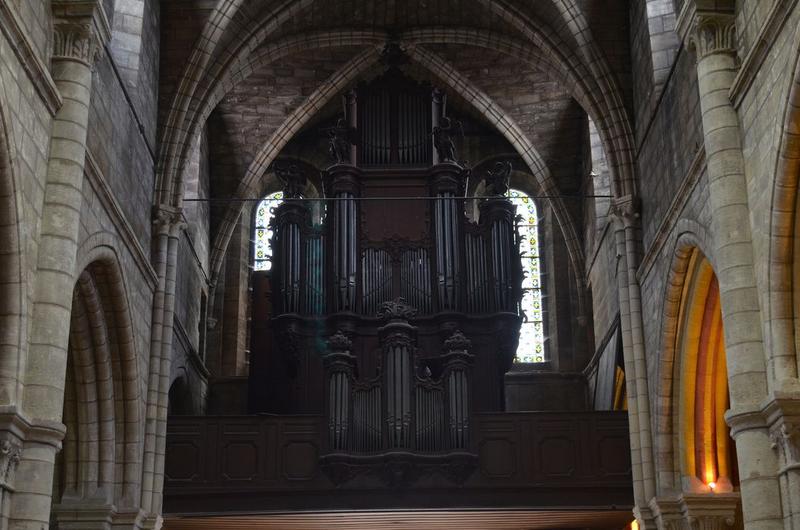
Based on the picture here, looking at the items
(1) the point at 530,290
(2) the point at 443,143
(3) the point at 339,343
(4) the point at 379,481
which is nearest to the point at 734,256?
(4) the point at 379,481

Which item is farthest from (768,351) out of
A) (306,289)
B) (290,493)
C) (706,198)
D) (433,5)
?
(433,5)

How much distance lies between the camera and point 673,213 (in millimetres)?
18281

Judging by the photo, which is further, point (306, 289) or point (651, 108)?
point (306, 289)

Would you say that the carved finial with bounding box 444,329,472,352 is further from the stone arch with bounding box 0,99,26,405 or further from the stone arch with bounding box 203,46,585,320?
the stone arch with bounding box 0,99,26,405

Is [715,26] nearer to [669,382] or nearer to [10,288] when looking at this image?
[669,382]

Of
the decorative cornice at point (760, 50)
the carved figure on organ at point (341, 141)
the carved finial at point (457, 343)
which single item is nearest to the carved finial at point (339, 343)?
the carved finial at point (457, 343)

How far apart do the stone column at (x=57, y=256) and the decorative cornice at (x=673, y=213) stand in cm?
780

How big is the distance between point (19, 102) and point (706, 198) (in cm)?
857

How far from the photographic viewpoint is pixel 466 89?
2802 centimetres

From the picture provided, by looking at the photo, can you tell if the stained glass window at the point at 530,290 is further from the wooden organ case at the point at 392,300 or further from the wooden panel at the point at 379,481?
the wooden panel at the point at 379,481

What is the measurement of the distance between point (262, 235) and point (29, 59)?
54.6 feet

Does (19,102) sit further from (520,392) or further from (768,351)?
(520,392)

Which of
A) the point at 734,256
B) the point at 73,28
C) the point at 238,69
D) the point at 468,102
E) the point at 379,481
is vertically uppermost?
the point at 468,102

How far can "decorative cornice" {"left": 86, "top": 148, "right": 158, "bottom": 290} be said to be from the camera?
16.6 meters
